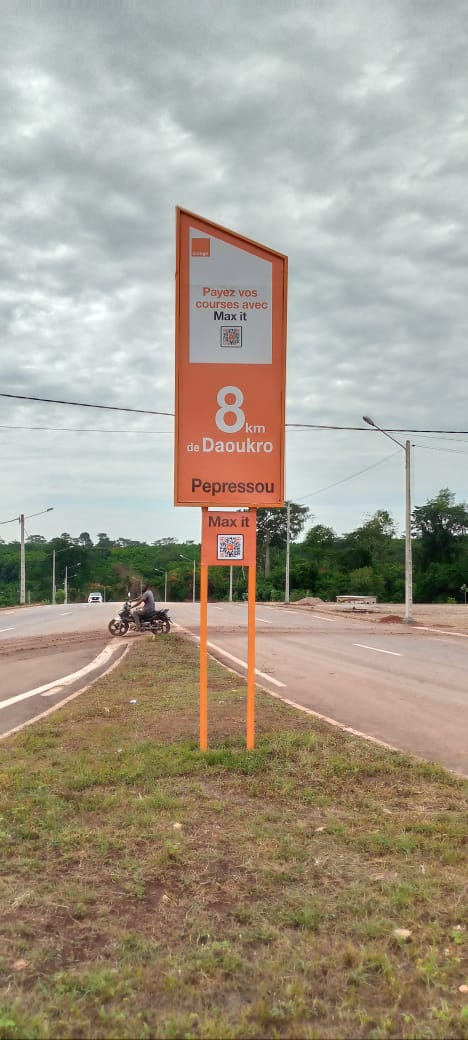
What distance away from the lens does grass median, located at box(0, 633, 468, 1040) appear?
2.72m

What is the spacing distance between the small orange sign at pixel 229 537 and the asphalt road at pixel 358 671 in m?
2.48

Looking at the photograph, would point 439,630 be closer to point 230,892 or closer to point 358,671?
point 358,671

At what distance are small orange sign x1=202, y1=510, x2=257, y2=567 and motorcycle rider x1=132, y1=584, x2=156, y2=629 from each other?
13300 mm

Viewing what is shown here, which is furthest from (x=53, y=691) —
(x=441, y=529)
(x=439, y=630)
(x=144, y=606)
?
(x=441, y=529)

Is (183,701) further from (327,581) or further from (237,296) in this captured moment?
(327,581)

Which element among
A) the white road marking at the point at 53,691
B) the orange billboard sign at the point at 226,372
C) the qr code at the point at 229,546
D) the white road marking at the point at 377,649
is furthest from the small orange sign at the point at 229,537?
the white road marking at the point at 377,649

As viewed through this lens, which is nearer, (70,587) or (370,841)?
(370,841)

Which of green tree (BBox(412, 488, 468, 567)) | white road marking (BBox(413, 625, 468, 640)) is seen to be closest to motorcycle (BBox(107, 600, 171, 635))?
white road marking (BBox(413, 625, 468, 640))

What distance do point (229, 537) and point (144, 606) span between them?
13798 millimetres

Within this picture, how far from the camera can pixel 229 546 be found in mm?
6762

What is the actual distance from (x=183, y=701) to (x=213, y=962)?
20.5 feet

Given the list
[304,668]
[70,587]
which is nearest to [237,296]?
[304,668]

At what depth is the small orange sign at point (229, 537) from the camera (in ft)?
22.0

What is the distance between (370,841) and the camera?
433cm
